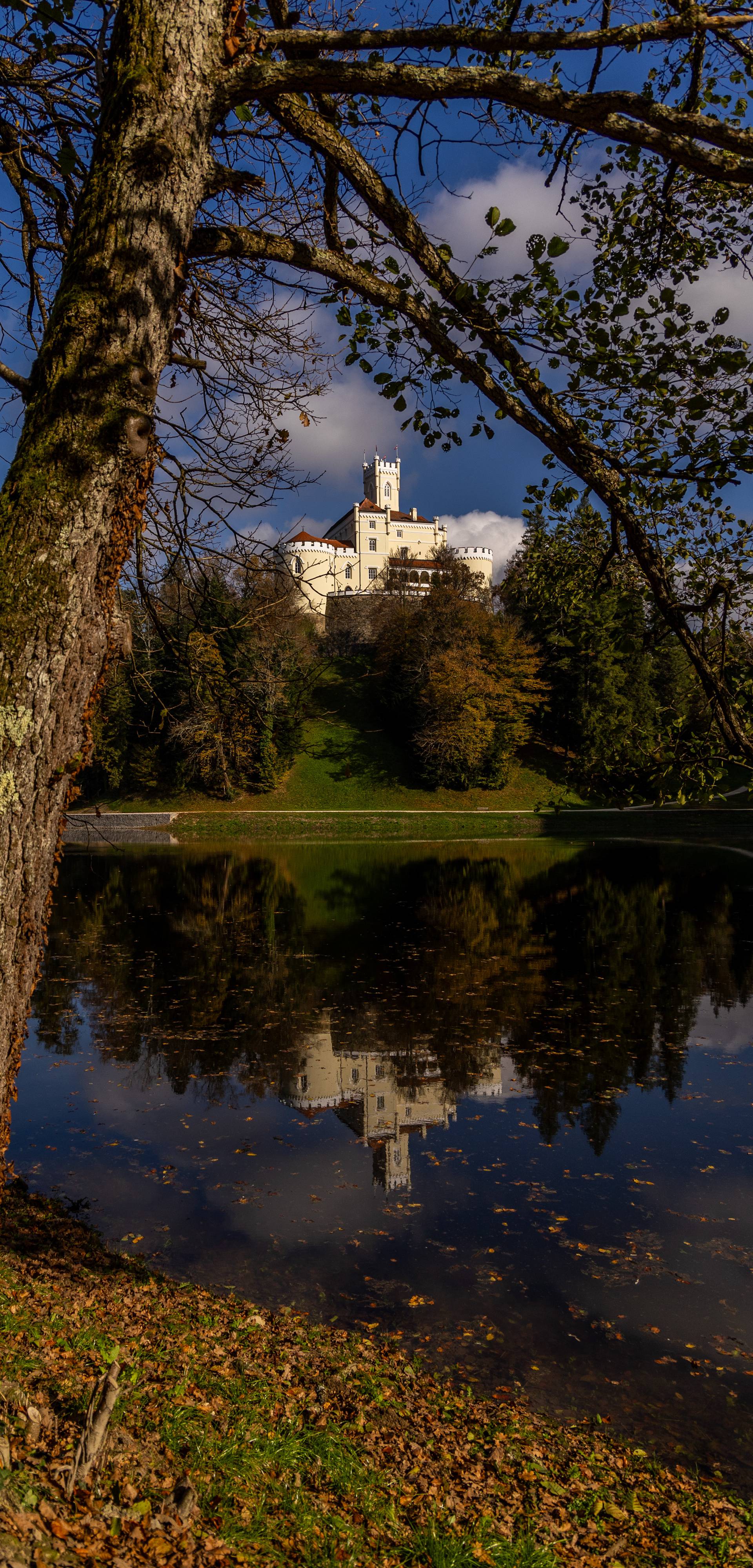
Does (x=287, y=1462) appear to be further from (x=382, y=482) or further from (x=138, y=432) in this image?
(x=382, y=482)

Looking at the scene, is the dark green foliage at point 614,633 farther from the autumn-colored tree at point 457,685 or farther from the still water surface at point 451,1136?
the autumn-colored tree at point 457,685

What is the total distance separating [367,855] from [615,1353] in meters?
27.8

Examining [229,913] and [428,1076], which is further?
[229,913]

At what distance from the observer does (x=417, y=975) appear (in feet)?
47.5

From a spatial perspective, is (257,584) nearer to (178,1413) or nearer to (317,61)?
(317,61)

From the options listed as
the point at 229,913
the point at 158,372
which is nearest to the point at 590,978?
the point at 229,913

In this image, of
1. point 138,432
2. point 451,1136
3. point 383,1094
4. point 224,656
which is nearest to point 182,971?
point 383,1094

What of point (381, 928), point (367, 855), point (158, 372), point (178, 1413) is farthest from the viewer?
point (367, 855)

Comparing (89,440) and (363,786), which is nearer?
(89,440)

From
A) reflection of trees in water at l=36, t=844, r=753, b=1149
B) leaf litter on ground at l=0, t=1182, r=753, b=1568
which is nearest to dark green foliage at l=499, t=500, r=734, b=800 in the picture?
leaf litter on ground at l=0, t=1182, r=753, b=1568

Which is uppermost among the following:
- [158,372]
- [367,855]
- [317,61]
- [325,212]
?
[325,212]

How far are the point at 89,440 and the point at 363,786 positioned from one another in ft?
152

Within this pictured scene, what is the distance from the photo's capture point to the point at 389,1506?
11.6ft

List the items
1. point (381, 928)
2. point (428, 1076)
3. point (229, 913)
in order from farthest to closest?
point (229, 913)
point (381, 928)
point (428, 1076)
